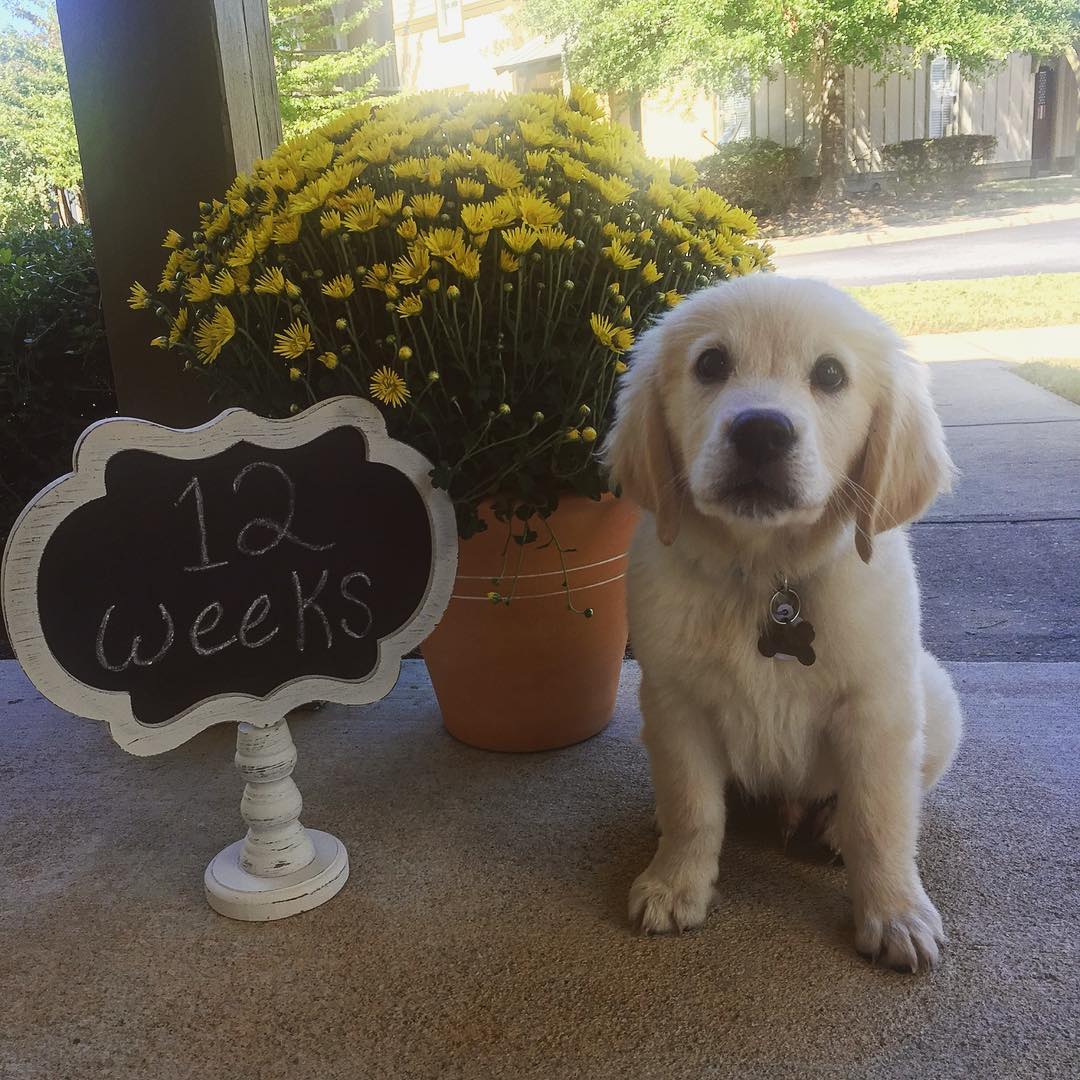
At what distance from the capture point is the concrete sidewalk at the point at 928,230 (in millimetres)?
11570

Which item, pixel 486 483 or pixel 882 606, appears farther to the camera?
pixel 486 483

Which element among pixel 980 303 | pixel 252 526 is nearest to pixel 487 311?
pixel 252 526

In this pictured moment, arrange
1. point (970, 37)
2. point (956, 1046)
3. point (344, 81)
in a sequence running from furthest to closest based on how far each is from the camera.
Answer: point (344, 81), point (970, 37), point (956, 1046)

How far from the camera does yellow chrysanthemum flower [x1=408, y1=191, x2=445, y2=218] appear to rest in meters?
1.90

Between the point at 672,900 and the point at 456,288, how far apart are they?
3.87 ft

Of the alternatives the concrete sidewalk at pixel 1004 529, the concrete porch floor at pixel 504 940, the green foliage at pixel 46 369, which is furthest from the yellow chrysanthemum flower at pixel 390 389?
the green foliage at pixel 46 369

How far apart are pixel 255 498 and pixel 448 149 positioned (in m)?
1.02

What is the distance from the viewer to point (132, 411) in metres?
2.64

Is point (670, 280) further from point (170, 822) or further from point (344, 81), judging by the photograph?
point (344, 81)

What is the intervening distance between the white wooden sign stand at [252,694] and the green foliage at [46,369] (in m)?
2.17

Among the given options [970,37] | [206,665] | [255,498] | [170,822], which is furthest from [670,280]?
[970,37]

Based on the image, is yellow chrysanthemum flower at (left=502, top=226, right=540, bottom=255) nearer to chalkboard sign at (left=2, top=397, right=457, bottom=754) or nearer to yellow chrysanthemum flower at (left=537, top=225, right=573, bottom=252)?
yellow chrysanthemum flower at (left=537, top=225, right=573, bottom=252)

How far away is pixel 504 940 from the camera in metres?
1.69

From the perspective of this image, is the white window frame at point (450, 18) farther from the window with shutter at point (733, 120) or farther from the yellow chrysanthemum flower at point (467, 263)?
the yellow chrysanthemum flower at point (467, 263)
